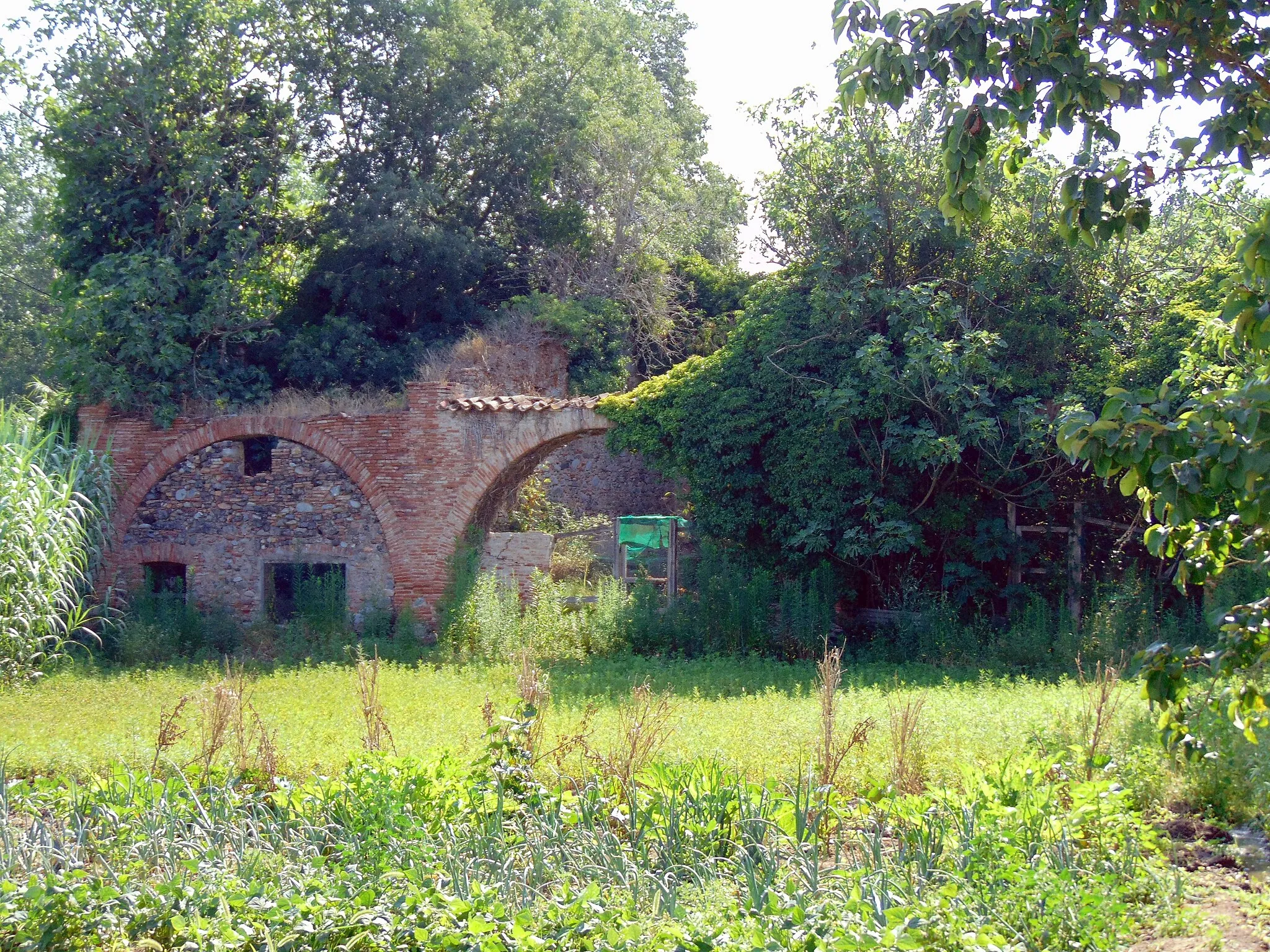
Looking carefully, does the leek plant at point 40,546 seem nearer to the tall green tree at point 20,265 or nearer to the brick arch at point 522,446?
the brick arch at point 522,446

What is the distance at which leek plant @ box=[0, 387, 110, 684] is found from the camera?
10.7 metres

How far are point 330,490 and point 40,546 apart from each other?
3764 millimetres

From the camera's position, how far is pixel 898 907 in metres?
3.79

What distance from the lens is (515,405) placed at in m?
13.7

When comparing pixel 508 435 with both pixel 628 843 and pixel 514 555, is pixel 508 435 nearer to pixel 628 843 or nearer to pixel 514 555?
pixel 514 555

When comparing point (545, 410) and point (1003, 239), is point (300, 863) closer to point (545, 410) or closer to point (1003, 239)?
point (545, 410)

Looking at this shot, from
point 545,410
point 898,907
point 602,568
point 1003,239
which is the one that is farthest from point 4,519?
point 1003,239

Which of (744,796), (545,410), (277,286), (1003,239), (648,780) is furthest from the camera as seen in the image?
(277,286)

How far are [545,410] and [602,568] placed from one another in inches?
180

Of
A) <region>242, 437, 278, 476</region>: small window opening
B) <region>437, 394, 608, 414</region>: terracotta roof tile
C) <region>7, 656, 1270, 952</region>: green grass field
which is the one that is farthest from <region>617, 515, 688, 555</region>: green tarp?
<region>7, 656, 1270, 952</region>: green grass field

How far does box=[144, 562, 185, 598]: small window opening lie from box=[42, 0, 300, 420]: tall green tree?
7.27 feet

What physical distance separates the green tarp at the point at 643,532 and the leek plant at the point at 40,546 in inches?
294

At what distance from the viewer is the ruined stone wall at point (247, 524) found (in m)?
14.2

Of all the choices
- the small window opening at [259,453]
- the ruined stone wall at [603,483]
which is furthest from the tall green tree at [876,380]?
the ruined stone wall at [603,483]
